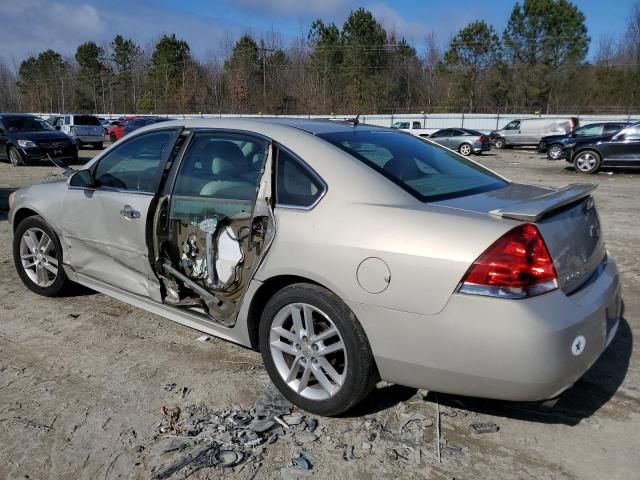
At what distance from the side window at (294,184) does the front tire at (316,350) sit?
472 millimetres

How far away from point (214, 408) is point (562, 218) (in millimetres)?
2104

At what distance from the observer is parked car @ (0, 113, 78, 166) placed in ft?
54.1

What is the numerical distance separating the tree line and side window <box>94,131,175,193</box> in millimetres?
49487

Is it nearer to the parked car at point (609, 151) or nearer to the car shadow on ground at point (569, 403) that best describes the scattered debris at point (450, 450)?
the car shadow on ground at point (569, 403)

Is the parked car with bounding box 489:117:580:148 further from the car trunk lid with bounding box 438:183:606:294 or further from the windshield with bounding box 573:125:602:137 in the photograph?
the car trunk lid with bounding box 438:183:606:294

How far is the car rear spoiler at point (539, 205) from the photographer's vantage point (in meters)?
2.40

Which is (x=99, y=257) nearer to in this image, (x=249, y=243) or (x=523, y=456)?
(x=249, y=243)

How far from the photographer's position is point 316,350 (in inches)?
113

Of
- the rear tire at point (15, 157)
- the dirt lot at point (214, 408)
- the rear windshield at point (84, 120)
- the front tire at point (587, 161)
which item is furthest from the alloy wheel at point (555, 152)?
the rear windshield at point (84, 120)

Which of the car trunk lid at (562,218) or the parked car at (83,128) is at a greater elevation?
the parked car at (83,128)

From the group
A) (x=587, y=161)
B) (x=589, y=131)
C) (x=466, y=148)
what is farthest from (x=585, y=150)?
(x=466, y=148)

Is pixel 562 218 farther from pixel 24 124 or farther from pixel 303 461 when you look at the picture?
pixel 24 124

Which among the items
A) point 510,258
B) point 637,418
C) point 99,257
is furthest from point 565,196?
point 99,257

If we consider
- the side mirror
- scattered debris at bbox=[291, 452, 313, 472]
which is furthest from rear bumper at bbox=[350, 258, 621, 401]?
the side mirror
